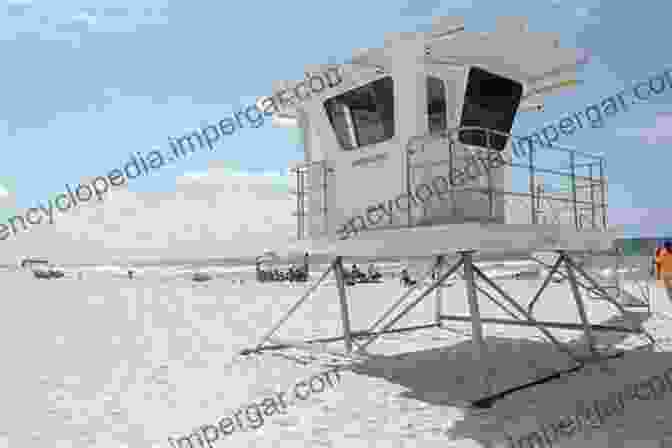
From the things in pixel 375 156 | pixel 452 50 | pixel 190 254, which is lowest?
pixel 190 254

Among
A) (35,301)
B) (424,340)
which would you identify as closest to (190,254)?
(35,301)

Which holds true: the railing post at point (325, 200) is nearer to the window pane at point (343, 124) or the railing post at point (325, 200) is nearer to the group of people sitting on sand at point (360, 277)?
the window pane at point (343, 124)

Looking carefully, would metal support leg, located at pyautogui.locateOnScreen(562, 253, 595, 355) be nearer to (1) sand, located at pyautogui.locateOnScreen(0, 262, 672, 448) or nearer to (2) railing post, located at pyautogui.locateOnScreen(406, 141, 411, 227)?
(1) sand, located at pyautogui.locateOnScreen(0, 262, 672, 448)

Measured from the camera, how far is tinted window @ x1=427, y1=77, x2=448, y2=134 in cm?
877

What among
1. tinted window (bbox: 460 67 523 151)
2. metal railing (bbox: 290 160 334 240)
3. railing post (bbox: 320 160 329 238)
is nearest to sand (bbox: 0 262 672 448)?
railing post (bbox: 320 160 329 238)

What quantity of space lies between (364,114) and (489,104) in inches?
82.9

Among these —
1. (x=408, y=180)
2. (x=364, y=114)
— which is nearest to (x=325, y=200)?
(x=364, y=114)

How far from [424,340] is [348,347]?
3.68 metres

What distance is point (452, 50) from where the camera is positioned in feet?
26.5

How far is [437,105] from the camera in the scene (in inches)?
348

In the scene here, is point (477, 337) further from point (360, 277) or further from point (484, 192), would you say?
point (360, 277)

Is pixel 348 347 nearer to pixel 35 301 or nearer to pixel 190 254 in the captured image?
pixel 35 301

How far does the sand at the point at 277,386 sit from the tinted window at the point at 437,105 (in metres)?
4.24

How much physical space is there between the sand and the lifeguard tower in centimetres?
86
